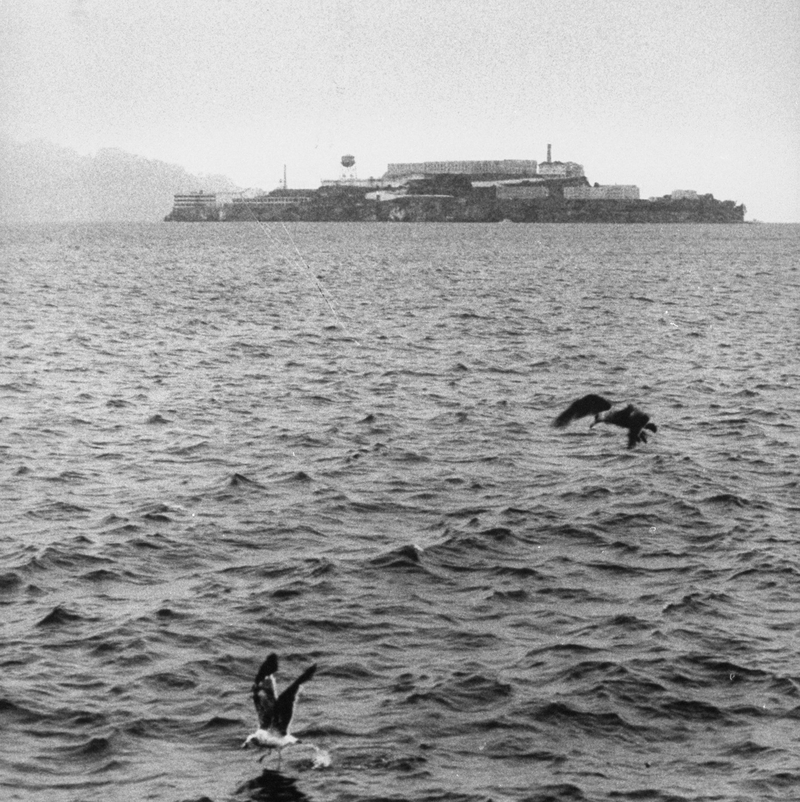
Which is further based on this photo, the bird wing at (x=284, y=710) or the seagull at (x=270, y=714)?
the seagull at (x=270, y=714)

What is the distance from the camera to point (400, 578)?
63.0 ft

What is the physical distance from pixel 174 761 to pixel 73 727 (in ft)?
4.41

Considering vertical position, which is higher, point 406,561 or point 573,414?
point 573,414

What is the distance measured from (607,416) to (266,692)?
20.4ft

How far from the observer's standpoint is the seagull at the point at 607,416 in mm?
16312

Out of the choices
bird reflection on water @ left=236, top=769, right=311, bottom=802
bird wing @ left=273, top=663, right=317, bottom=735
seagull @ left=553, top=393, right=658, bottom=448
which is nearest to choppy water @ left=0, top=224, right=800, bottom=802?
bird reflection on water @ left=236, top=769, right=311, bottom=802

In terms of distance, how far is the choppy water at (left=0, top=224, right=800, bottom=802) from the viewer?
13.7 m

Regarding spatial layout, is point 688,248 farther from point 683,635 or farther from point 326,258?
point 683,635

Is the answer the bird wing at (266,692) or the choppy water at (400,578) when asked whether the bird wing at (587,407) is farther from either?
the bird wing at (266,692)

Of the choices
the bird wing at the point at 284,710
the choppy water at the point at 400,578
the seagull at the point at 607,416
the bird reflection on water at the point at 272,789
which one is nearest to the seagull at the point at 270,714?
the bird wing at the point at 284,710

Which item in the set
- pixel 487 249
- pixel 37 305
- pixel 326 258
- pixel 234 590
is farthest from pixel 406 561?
pixel 487 249

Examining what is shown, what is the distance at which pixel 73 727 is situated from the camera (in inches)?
555

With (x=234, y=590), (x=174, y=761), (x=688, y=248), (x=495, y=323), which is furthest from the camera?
(x=688, y=248)

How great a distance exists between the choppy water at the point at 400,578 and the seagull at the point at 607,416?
2463 mm
